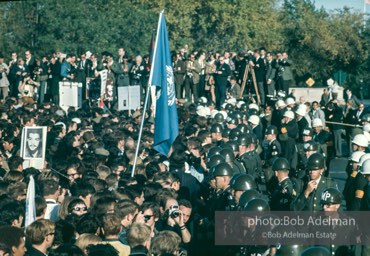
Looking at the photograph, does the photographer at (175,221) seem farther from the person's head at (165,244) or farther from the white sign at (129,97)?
the white sign at (129,97)

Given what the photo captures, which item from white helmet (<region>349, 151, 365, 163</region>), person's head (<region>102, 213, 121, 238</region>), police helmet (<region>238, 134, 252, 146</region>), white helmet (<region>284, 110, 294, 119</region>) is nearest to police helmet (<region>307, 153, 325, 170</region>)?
white helmet (<region>349, 151, 365, 163</region>)

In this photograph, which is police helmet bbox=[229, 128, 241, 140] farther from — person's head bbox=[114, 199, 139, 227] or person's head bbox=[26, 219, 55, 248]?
person's head bbox=[26, 219, 55, 248]

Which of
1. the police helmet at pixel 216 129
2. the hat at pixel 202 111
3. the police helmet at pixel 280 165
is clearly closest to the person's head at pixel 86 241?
the police helmet at pixel 280 165

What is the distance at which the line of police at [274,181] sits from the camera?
38.1 ft

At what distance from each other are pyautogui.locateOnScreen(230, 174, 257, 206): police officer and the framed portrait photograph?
3741mm

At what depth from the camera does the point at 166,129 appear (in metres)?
16.0

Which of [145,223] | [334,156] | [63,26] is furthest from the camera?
[63,26]

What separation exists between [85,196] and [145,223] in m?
1.82

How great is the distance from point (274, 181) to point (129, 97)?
31.2 feet

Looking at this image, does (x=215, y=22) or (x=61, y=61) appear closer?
(x=61, y=61)

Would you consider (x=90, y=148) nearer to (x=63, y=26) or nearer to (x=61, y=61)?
(x=61, y=61)

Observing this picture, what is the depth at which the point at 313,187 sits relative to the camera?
13375 mm

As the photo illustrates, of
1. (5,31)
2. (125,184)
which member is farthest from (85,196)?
(5,31)

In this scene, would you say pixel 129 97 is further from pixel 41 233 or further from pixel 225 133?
pixel 41 233
